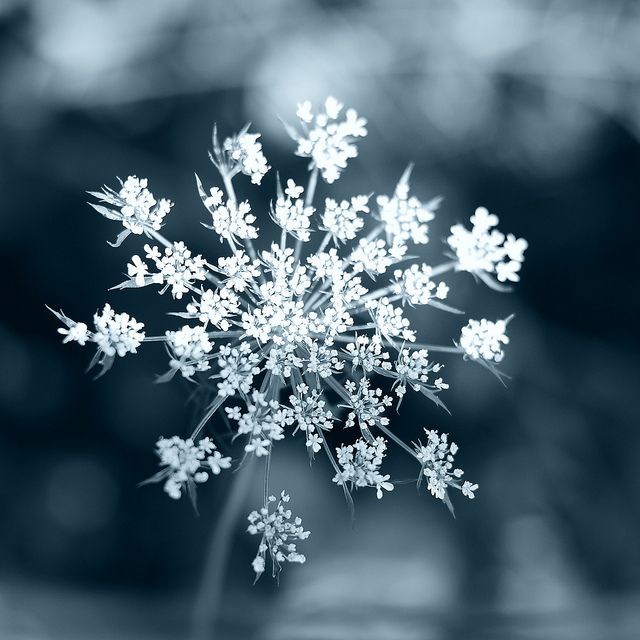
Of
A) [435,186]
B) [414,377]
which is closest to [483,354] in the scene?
[414,377]

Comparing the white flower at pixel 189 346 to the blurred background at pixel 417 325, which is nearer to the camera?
the white flower at pixel 189 346

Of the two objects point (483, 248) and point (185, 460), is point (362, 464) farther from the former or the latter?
point (483, 248)

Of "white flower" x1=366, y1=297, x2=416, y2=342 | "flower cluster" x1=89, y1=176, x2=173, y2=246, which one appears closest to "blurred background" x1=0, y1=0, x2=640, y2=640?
"flower cluster" x1=89, y1=176, x2=173, y2=246

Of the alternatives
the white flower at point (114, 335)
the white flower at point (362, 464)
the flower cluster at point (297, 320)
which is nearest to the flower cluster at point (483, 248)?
the flower cluster at point (297, 320)

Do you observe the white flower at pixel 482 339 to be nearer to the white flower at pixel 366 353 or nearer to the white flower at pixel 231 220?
the white flower at pixel 366 353

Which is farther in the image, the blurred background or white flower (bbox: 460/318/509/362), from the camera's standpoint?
the blurred background

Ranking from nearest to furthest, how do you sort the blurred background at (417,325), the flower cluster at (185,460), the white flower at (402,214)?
the flower cluster at (185,460) < the white flower at (402,214) < the blurred background at (417,325)

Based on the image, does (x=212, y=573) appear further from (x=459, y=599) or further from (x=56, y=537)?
(x=459, y=599)

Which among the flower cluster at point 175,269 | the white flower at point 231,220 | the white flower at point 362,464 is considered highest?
the white flower at point 231,220

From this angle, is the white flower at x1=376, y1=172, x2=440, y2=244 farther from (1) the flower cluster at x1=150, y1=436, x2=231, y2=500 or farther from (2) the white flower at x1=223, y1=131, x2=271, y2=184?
(1) the flower cluster at x1=150, y1=436, x2=231, y2=500

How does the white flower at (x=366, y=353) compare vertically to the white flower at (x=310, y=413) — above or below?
above
